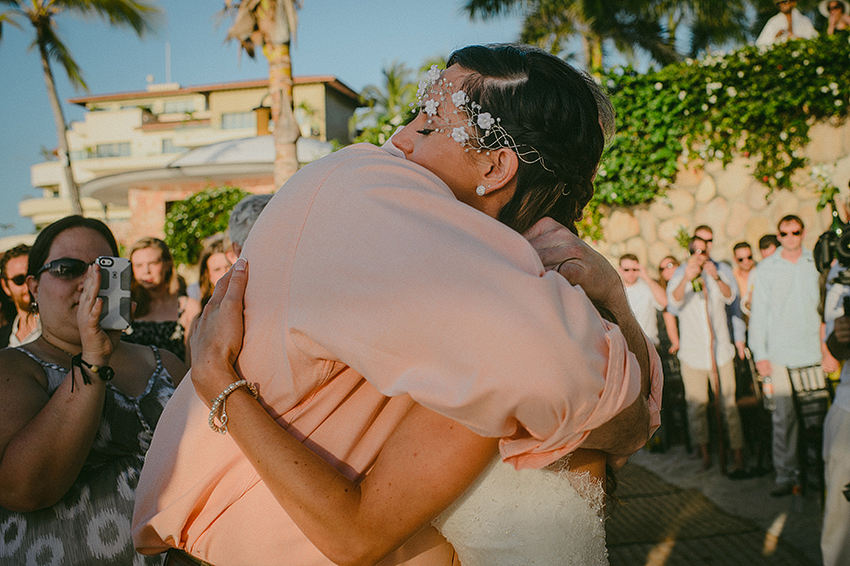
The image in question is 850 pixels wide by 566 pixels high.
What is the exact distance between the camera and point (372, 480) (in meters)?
1.18

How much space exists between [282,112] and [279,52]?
Result: 789 mm

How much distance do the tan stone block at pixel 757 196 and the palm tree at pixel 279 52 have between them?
7387mm

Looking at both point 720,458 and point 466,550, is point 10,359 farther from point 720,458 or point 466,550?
point 720,458

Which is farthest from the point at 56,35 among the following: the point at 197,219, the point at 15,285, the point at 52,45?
the point at 15,285

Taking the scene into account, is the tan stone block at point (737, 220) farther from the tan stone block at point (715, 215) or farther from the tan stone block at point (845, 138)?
the tan stone block at point (845, 138)

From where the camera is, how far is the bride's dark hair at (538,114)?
1370mm

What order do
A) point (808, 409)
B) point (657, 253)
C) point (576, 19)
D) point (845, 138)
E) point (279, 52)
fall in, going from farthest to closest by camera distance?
point (576, 19), point (657, 253), point (845, 138), point (279, 52), point (808, 409)

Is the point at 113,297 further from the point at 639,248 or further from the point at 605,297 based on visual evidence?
the point at 639,248

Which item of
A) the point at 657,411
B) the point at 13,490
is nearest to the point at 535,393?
the point at 657,411

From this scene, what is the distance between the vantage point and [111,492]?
2.39 meters

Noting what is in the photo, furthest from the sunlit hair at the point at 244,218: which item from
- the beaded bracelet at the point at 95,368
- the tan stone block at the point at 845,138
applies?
the tan stone block at the point at 845,138

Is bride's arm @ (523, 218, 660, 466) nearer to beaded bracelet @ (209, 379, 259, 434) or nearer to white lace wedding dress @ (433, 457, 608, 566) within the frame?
white lace wedding dress @ (433, 457, 608, 566)

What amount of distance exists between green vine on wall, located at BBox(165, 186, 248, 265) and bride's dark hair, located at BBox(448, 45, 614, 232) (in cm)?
1279

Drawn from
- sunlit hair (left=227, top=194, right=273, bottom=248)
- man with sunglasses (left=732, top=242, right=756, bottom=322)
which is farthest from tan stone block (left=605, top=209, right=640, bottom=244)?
sunlit hair (left=227, top=194, right=273, bottom=248)
